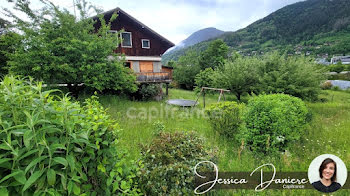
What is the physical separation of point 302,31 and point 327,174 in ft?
335

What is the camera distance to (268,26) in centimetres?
8400

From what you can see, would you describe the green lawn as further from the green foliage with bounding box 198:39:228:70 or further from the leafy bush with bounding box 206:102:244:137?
the green foliage with bounding box 198:39:228:70

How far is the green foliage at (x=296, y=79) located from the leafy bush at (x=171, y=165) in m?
9.19

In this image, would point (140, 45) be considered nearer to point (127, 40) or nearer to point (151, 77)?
point (127, 40)

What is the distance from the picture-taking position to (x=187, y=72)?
89.9 ft

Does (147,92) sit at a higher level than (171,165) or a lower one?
higher

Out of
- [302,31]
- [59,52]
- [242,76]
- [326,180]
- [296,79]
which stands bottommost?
[326,180]

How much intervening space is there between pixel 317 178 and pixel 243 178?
1035 mm

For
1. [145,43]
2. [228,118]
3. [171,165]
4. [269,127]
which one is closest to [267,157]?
[269,127]

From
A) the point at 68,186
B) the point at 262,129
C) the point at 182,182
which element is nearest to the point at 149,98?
the point at 262,129

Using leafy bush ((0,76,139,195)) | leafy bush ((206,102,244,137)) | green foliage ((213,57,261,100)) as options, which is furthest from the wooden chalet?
leafy bush ((0,76,139,195))

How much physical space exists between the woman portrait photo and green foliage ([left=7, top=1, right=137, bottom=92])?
27.8ft

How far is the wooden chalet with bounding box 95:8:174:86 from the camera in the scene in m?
13.7

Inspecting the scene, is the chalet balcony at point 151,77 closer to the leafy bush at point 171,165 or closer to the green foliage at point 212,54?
the leafy bush at point 171,165
